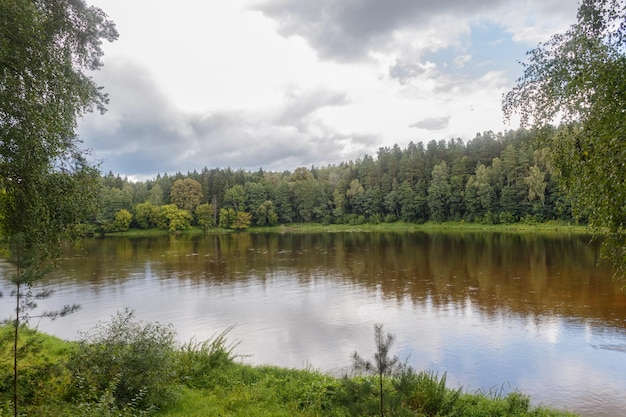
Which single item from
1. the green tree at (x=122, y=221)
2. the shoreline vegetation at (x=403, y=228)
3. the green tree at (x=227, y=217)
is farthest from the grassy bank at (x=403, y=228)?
the green tree at (x=227, y=217)

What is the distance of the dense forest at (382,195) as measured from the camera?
82.3 meters

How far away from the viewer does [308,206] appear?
351ft

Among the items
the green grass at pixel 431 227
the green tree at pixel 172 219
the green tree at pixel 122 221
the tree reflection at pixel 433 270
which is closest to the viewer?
the tree reflection at pixel 433 270

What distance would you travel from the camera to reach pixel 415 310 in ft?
74.5

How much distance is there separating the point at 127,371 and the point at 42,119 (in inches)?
231

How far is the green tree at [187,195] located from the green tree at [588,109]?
10299 centimetres

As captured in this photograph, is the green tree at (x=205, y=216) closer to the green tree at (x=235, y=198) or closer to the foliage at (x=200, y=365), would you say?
the green tree at (x=235, y=198)

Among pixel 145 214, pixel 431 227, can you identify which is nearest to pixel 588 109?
pixel 431 227

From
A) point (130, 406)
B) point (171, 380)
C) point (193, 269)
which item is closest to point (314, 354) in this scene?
point (171, 380)

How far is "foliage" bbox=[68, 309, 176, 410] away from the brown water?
2.80m

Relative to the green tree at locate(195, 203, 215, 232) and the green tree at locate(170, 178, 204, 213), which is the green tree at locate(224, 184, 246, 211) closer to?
Answer: the green tree at locate(195, 203, 215, 232)

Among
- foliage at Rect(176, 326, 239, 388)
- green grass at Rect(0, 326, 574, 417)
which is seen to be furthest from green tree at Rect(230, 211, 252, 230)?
foliage at Rect(176, 326, 239, 388)

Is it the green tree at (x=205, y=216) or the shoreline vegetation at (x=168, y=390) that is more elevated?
the green tree at (x=205, y=216)

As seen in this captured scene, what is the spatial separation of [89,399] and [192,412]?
7.22ft
